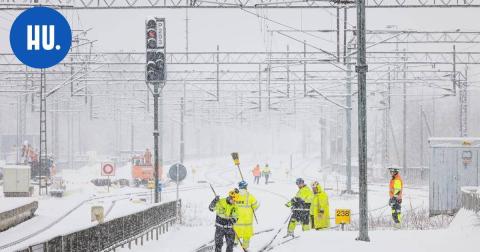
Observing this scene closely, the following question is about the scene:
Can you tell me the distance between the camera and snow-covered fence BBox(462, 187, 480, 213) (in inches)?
696

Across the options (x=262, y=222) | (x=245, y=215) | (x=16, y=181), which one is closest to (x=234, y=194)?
(x=245, y=215)

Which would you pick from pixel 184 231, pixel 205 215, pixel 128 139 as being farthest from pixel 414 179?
pixel 128 139

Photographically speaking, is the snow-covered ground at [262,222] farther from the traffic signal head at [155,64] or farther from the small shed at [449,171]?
the traffic signal head at [155,64]

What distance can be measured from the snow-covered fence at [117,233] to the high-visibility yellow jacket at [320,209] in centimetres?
405

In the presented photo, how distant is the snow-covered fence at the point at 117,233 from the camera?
11684mm

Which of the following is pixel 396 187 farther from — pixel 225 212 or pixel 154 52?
pixel 154 52

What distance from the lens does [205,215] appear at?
26.6 meters

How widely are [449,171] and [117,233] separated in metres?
11.3

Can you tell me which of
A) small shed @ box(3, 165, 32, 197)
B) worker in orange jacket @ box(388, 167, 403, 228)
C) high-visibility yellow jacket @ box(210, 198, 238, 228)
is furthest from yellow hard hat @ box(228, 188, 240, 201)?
small shed @ box(3, 165, 32, 197)

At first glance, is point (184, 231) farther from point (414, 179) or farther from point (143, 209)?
point (414, 179)

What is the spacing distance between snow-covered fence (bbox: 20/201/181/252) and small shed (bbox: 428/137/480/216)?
26.0 ft

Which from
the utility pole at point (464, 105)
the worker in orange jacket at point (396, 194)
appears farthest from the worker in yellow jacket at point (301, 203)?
the utility pole at point (464, 105)

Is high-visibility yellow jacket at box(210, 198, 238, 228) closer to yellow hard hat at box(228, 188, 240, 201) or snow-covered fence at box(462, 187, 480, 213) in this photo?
yellow hard hat at box(228, 188, 240, 201)

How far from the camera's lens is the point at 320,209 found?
60.6ft
